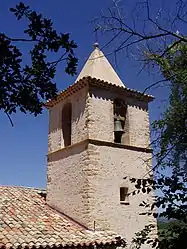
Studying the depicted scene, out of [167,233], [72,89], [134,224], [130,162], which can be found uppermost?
[72,89]

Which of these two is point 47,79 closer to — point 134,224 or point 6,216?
point 6,216

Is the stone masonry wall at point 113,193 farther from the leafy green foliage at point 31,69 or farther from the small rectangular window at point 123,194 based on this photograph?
the leafy green foliage at point 31,69

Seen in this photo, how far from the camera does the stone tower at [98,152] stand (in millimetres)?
9141

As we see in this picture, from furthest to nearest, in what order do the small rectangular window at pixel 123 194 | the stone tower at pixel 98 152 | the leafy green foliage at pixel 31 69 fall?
the small rectangular window at pixel 123 194, the stone tower at pixel 98 152, the leafy green foliage at pixel 31 69

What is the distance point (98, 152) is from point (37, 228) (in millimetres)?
2741

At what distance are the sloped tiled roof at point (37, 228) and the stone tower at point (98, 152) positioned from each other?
37 cm

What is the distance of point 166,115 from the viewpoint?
4992mm

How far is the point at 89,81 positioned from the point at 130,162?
2865mm

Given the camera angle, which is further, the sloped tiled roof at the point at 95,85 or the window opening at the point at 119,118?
the window opening at the point at 119,118

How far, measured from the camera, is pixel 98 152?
9.46 m

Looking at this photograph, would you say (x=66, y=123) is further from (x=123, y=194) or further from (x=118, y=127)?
(x=123, y=194)

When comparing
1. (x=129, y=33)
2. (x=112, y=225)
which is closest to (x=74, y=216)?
(x=112, y=225)

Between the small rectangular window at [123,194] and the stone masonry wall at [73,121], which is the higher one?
the stone masonry wall at [73,121]

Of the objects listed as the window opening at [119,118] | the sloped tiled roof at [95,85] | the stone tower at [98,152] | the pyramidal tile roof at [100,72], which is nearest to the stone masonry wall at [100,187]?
the stone tower at [98,152]
